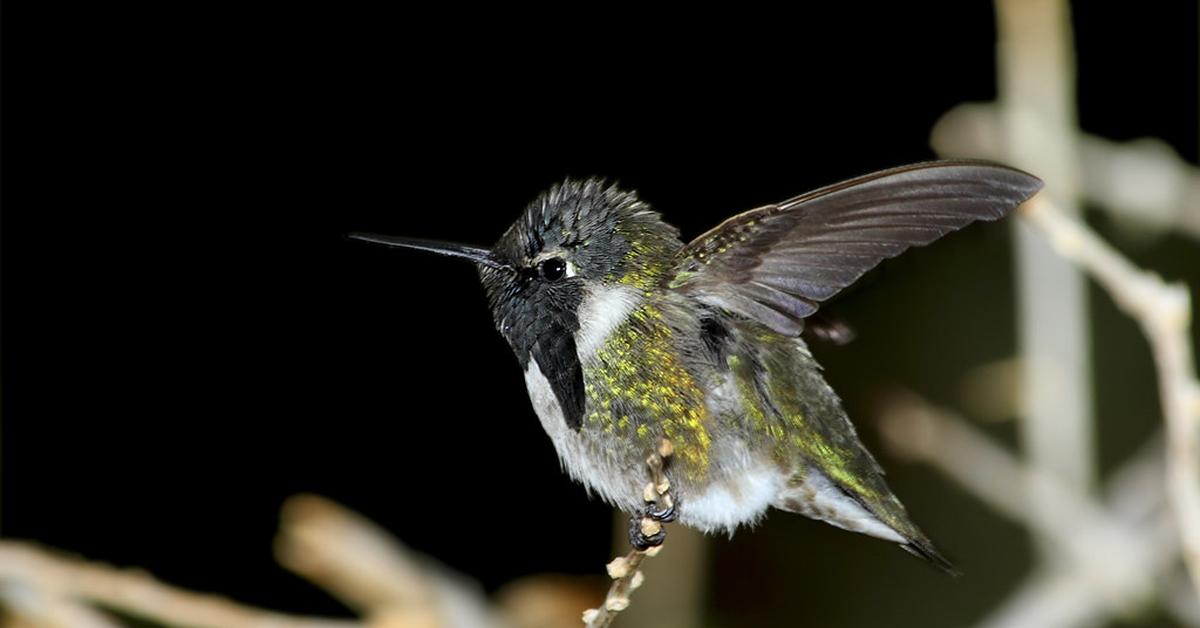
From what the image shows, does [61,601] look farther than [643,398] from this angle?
Yes

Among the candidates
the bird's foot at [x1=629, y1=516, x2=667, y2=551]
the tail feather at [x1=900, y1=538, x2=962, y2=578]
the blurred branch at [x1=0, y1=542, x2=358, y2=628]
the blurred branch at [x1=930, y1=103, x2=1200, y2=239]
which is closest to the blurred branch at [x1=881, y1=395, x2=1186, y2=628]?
→ the blurred branch at [x1=930, y1=103, x2=1200, y2=239]

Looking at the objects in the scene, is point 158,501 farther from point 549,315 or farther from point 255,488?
point 549,315

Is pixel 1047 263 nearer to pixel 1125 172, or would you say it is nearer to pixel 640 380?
pixel 1125 172

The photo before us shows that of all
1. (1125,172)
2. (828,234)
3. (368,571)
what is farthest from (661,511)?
(1125,172)

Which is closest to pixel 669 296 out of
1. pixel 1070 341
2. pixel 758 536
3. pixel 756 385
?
pixel 756 385

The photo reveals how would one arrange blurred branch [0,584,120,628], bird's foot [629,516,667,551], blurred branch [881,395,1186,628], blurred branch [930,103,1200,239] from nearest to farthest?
1. bird's foot [629,516,667,551]
2. blurred branch [0,584,120,628]
3. blurred branch [881,395,1186,628]
4. blurred branch [930,103,1200,239]

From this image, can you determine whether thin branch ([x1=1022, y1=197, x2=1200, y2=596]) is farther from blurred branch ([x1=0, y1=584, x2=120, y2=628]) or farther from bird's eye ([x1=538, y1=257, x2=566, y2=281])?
blurred branch ([x1=0, y1=584, x2=120, y2=628])
